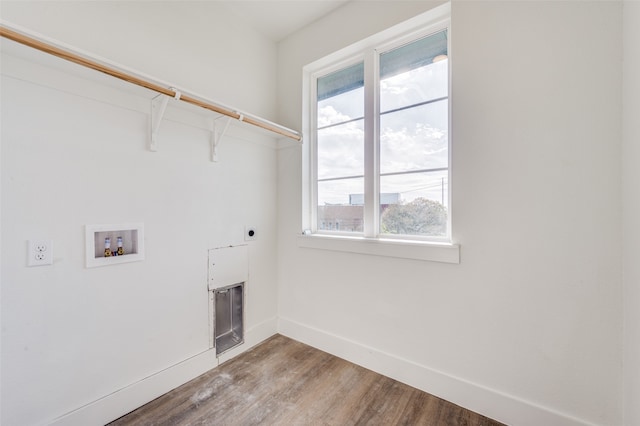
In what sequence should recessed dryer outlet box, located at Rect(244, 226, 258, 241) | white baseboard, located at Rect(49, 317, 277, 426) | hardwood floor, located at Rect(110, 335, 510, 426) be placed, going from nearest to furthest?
white baseboard, located at Rect(49, 317, 277, 426), hardwood floor, located at Rect(110, 335, 510, 426), recessed dryer outlet box, located at Rect(244, 226, 258, 241)

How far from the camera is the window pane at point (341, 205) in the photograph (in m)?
2.09

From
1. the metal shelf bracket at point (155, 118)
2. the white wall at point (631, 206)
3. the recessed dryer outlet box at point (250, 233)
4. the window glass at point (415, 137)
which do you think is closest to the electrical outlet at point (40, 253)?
the metal shelf bracket at point (155, 118)

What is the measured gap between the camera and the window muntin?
5.64 feet

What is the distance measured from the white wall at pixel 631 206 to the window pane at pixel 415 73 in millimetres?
782

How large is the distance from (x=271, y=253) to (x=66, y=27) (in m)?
1.91

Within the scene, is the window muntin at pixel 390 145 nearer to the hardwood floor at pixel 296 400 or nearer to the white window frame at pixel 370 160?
the white window frame at pixel 370 160

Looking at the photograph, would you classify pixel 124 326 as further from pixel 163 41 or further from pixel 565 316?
pixel 565 316

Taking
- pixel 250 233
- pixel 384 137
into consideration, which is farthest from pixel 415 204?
pixel 250 233

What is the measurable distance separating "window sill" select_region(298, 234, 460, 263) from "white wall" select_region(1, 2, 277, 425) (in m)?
0.65

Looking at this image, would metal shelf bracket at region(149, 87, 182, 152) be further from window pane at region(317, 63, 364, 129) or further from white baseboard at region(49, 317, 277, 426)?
white baseboard at region(49, 317, 277, 426)

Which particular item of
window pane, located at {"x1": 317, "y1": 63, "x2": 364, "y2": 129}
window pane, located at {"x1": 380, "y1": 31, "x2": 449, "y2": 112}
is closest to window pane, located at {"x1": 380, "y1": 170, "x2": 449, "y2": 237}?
window pane, located at {"x1": 380, "y1": 31, "x2": 449, "y2": 112}

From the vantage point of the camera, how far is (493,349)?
1.44 metres

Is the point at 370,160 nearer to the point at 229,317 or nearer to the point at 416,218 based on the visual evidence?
the point at 416,218

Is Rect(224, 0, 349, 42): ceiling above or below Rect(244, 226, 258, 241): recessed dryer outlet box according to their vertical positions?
above
